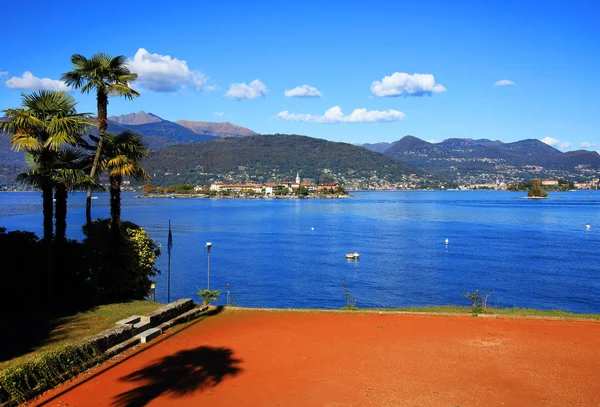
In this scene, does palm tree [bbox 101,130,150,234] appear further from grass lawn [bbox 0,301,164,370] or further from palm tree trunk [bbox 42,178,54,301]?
grass lawn [bbox 0,301,164,370]

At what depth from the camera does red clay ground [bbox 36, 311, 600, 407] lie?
27.3 feet

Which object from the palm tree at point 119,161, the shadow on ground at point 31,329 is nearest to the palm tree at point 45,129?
the palm tree at point 119,161

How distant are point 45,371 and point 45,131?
338 inches

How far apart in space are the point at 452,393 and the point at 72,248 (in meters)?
12.6

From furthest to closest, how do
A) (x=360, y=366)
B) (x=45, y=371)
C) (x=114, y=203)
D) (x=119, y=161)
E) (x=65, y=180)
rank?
(x=114, y=203)
(x=119, y=161)
(x=65, y=180)
(x=360, y=366)
(x=45, y=371)

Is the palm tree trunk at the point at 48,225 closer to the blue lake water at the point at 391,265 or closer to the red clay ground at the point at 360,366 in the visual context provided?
the red clay ground at the point at 360,366

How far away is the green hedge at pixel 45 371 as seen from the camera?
7622 millimetres

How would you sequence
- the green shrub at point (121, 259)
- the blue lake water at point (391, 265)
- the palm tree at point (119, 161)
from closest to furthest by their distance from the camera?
1. the palm tree at point (119, 161)
2. the green shrub at point (121, 259)
3. the blue lake water at point (391, 265)

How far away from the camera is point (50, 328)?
38.4ft

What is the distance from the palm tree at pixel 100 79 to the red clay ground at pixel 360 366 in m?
6.91

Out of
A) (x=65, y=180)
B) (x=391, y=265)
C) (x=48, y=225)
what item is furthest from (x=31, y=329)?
(x=391, y=265)

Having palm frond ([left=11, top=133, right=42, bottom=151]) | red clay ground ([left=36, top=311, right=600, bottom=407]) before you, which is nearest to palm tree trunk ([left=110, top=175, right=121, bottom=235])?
A: palm frond ([left=11, top=133, right=42, bottom=151])

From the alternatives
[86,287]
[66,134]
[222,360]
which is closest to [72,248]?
[86,287]

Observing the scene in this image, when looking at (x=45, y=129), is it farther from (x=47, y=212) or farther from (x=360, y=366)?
(x=360, y=366)
